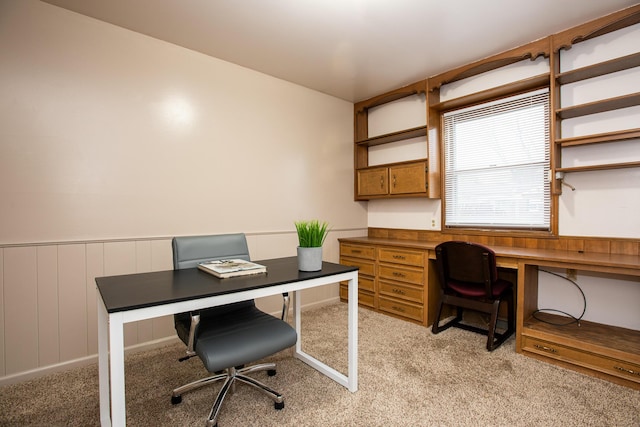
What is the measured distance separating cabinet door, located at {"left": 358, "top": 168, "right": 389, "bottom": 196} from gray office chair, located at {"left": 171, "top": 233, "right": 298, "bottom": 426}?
81.6 inches

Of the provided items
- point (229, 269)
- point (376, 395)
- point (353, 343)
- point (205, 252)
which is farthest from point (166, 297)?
point (376, 395)

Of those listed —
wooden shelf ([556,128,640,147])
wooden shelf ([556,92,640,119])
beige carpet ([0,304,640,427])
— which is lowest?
beige carpet ([0,304,640,427])

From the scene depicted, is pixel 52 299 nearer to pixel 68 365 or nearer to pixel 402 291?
pixel 68 365

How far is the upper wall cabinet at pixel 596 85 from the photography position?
2.24m

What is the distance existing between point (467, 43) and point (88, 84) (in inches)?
118

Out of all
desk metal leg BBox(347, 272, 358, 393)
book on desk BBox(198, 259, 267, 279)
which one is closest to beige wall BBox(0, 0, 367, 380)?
book on desk BBox(198, 259, 267, 279)

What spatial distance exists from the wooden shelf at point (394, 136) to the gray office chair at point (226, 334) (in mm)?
2265

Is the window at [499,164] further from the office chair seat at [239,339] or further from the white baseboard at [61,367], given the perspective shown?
the white baseboard at [61,367]

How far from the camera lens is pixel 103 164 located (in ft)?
7.69

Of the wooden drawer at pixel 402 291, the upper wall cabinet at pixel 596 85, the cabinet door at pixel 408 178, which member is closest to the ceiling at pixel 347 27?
the upper wall cabinet at pixel 596 85

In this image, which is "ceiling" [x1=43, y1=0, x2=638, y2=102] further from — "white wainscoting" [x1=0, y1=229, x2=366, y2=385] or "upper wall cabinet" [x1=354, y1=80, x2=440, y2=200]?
"white wainscoting" [x1=0, y1=229, x2=366, y2=385]

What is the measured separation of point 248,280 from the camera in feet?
5.23

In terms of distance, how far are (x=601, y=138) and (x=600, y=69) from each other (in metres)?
0.53

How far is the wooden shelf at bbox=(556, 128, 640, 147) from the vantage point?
2.19 meters
